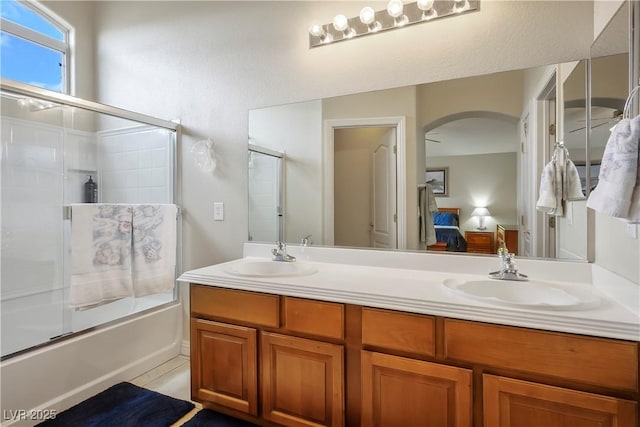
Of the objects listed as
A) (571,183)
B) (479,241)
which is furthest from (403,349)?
(571,183)

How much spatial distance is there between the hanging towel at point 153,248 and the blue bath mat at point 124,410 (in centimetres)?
59

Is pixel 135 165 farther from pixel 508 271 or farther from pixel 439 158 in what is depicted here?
pixel 508 271

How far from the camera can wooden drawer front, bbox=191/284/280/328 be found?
1480 mm

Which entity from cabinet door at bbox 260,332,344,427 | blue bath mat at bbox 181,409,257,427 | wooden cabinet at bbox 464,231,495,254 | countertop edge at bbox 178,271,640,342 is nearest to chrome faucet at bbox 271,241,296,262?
countertop edge at bbox 178,271,640,342

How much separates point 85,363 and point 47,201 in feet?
3.48

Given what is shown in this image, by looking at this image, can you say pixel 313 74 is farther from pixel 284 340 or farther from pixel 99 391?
pixel 99 391

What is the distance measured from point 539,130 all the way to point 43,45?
3.71 meters

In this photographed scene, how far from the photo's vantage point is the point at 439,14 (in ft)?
5.43

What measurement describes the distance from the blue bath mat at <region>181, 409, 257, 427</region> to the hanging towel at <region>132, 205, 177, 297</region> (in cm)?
87

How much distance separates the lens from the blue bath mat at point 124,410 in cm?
165

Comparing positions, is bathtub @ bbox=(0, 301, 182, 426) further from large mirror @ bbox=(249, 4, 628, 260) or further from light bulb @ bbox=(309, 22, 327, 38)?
light bulb @ bbox=(309, 22, 327, 38)

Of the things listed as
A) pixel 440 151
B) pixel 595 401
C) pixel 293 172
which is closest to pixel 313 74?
pixel 293 172

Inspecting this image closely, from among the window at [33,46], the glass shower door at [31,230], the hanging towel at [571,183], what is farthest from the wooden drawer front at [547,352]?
the window at [33,46]

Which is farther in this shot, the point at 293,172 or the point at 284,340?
the point at 293,172
